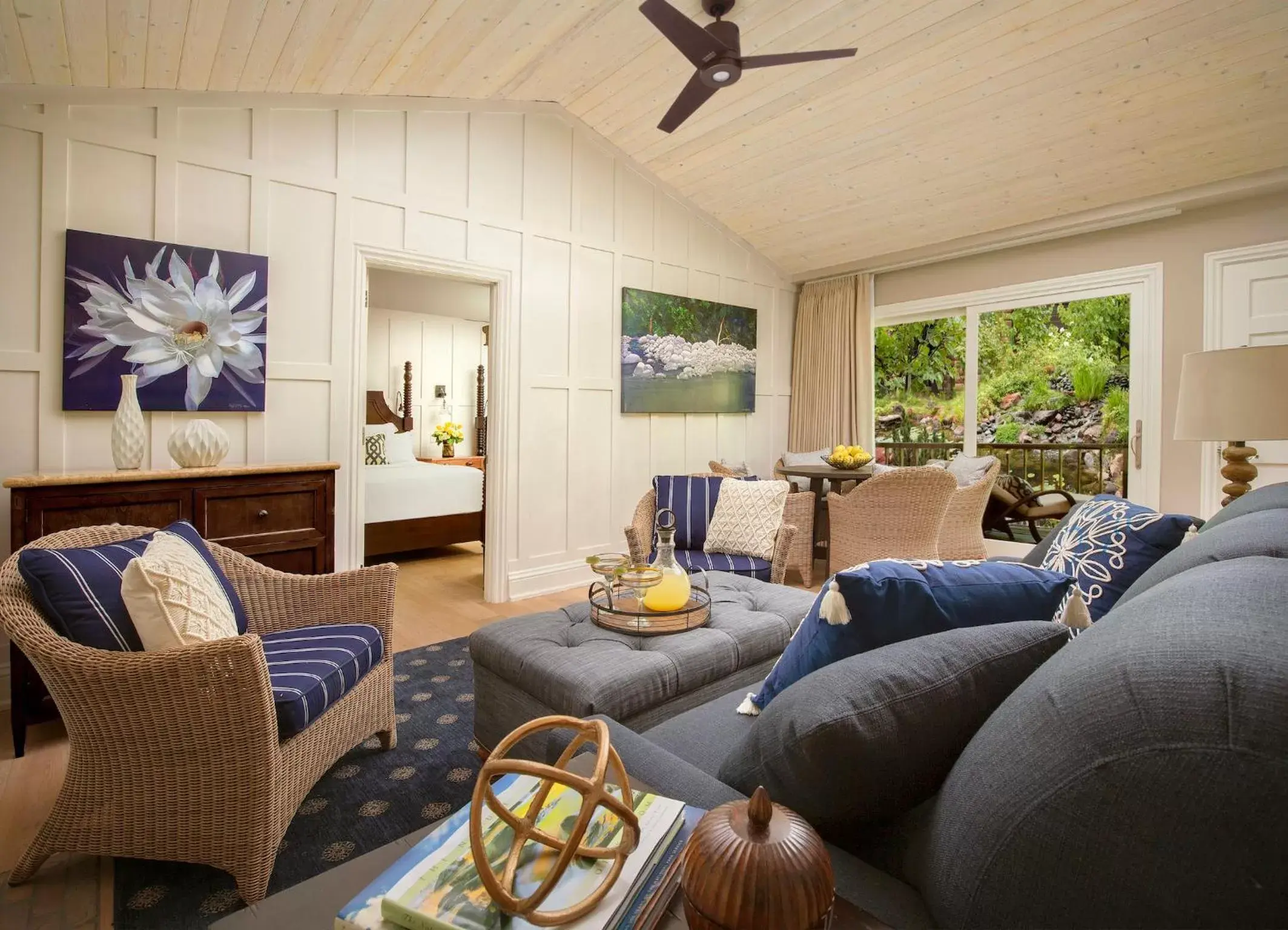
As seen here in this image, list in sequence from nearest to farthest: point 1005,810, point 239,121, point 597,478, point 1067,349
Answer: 1. point 1005,810
2. point 239,121
3. point 597,478
4. point 1067,349

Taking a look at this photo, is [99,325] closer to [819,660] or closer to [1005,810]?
[819,660]

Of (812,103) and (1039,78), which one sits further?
(812,103)

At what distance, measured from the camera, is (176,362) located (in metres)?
3.08

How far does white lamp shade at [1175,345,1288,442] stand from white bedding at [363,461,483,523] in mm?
4574

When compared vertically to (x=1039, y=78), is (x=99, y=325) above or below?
below

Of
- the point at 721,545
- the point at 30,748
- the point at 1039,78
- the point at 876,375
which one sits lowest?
the point at 30,748

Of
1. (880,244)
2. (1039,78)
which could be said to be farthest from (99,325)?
(880,244)

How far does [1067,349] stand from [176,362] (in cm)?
590

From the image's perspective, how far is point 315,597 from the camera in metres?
2.19

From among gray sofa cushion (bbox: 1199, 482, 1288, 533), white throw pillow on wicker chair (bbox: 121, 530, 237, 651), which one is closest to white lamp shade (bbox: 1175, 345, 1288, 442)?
gray sofa cushion (bbox: 1199, 482, 1288, 533)

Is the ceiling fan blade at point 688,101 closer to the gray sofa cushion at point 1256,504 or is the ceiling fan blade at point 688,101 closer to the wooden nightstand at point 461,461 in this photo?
the gray sofa cushion at point 1256,504

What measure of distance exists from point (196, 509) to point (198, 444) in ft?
0.99

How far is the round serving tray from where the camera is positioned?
2145 millimetres

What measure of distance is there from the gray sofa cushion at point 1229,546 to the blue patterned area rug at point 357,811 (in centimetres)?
184
